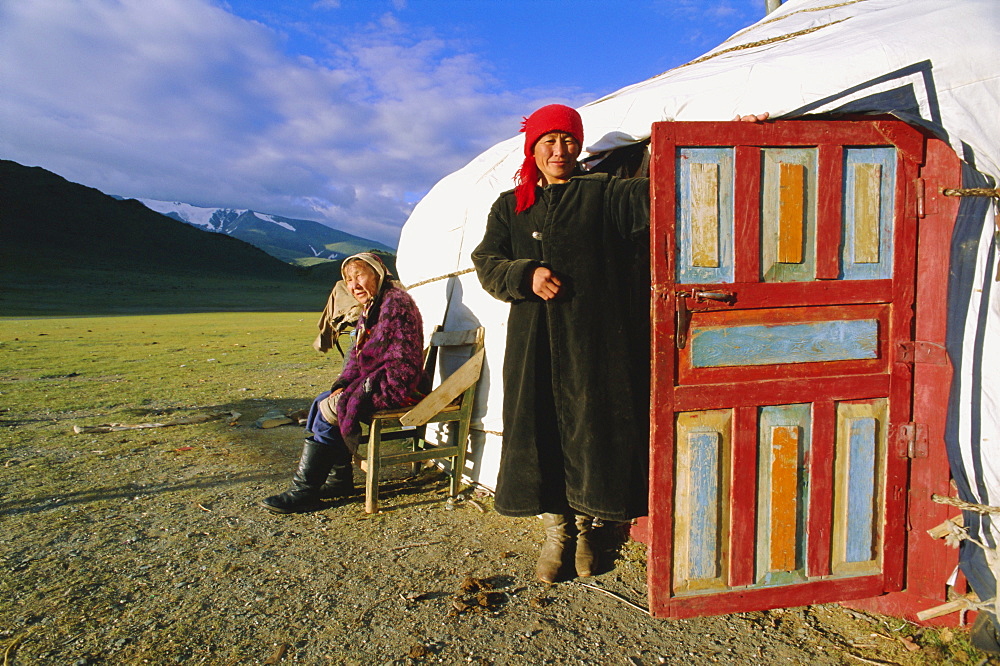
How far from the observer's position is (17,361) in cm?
874

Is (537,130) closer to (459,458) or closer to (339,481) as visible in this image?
(459,458)

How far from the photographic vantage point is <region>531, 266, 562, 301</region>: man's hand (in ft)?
7.79

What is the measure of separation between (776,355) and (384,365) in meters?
2.03

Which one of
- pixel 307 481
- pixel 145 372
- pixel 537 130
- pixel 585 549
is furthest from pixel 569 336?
pixel 145 372

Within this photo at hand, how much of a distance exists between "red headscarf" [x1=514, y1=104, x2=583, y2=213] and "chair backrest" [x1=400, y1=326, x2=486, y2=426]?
1223 millimetres

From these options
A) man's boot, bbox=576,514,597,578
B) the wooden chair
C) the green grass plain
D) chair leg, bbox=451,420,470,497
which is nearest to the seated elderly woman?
the wooden chair

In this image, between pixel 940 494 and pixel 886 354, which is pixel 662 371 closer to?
pixel 886 354

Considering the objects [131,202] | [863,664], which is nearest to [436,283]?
[863,664]

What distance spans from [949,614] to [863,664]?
17.0 inches

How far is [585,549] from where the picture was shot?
2.72 metres

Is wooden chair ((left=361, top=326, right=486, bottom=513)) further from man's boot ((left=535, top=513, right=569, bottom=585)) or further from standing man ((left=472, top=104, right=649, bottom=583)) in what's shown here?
man's boot ((left=535, top=513, right=569, bottom=585))

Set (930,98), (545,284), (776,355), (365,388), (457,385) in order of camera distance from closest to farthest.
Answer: (930,98), (776,355), (545,284), (365,388), (457,385)

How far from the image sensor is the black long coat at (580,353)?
2.42 meters

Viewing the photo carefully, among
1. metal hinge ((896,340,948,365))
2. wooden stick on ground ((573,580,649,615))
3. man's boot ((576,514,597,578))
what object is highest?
metal hinge ((896,340,948,365))
